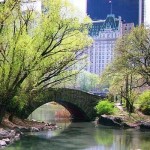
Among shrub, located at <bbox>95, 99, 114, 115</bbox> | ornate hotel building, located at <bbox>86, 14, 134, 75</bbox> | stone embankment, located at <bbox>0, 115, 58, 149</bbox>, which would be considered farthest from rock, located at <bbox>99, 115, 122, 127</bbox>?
ornate hotel building, located at <bbox>86, 14, 134, 75</bbox>

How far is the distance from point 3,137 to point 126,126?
18.7 meters

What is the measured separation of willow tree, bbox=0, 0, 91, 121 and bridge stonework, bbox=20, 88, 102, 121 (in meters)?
8.75

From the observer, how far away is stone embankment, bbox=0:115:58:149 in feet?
98.0

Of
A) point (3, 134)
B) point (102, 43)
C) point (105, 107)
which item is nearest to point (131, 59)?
point (105, 107)

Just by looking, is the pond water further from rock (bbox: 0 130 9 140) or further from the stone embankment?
rock (bbox: 0 130 9 140)

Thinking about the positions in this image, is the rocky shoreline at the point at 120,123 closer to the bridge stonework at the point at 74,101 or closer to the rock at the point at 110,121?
the rock at the point at 110,121

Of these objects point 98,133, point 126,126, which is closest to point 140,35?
point 126,126

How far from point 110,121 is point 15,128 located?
14.1 m

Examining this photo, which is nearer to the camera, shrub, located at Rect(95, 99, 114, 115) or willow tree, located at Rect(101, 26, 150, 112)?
willow tree, located at Rect(101, 26, 150, 112)

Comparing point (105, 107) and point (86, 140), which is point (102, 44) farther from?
point (86, 140)

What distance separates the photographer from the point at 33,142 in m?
31.4

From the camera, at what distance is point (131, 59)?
4791 centimetres

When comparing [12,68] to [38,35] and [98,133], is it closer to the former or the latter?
[38,35]

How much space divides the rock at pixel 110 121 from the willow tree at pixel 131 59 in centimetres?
422
